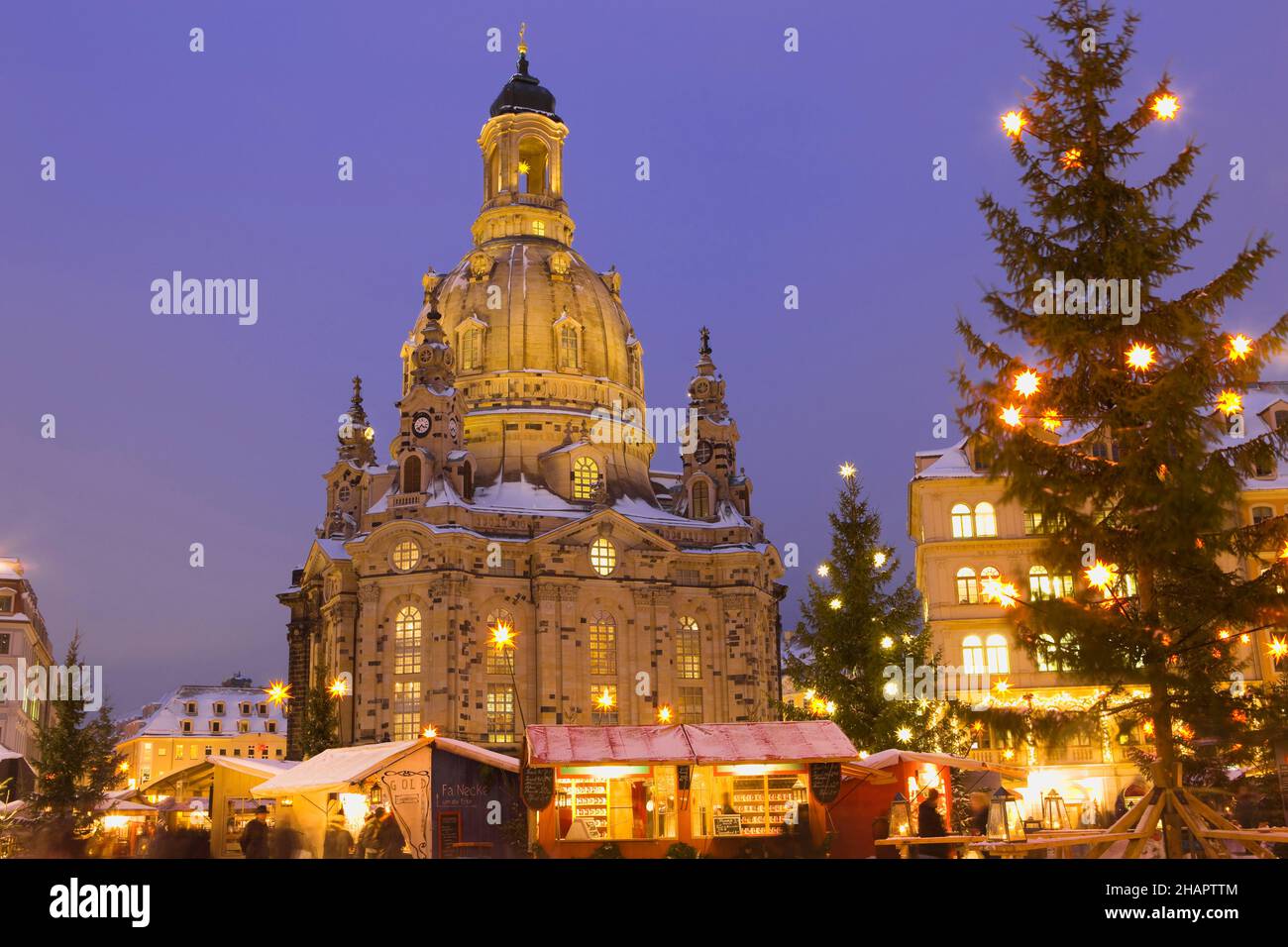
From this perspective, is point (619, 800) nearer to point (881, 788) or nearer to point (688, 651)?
point (881, 788)

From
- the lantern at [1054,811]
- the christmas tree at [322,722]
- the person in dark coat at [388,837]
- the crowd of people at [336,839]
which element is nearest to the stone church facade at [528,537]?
the christmas tree at [322,722]

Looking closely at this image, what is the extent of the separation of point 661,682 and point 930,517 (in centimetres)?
2719

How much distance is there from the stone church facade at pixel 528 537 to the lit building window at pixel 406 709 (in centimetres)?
12

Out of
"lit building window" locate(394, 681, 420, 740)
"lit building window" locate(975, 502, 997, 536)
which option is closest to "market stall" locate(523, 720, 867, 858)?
"lit building window" locate(975, 502, 997, 536)

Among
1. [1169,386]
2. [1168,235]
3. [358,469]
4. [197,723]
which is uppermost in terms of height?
[358,469]

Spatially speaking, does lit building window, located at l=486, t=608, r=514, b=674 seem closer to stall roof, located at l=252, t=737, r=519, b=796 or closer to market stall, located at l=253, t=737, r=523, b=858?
market stall, located at l=253, t=737, r=523, b=858

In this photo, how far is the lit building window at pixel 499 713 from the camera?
2677 inches

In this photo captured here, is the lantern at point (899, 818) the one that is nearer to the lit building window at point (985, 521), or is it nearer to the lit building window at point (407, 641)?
the lit building window at point (985, 521)

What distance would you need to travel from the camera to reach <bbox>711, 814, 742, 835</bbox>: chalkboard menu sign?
99.9 feet

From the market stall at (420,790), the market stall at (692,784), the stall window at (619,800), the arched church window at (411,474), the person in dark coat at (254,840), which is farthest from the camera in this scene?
the arched church window at (411,474)

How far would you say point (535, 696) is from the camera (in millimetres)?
69750
